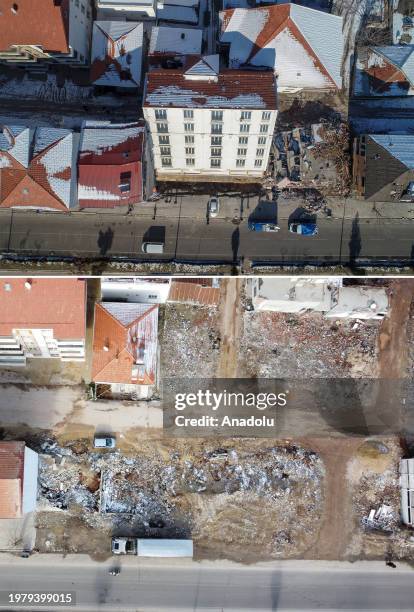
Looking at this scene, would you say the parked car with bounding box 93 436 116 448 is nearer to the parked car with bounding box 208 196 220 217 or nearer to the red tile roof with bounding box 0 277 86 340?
the red tile roof with bounding box 0 277 86 340

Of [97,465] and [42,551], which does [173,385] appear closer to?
[97,465]

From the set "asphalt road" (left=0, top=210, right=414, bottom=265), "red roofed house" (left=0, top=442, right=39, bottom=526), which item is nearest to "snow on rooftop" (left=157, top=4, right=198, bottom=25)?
"asphalt road" (left=0, top=210, right=414, bottom=265)

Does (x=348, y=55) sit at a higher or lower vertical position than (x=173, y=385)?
higher

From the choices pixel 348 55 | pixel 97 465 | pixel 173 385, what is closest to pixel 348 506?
pixel 173 385

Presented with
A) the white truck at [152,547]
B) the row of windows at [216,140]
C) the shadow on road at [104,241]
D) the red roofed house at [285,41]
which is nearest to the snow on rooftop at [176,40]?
the red roofed house at [285,41]

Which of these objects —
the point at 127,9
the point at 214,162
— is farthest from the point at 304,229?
the point at 127,9

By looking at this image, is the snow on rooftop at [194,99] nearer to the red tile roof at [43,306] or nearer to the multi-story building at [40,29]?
the multi-story building at [40,29]

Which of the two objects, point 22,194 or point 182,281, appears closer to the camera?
point 22,194
